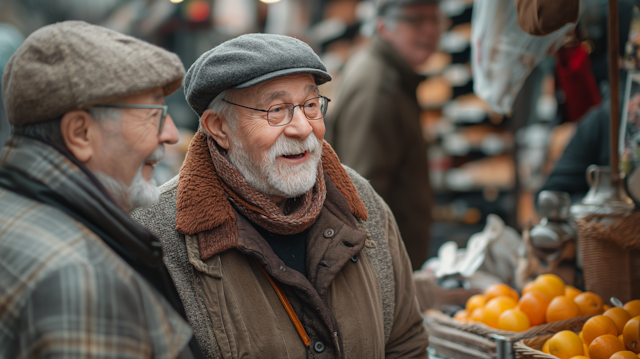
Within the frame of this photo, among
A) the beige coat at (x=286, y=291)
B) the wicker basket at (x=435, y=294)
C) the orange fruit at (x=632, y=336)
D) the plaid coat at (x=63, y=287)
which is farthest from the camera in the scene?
the wicker basket at (x=435, y=294)

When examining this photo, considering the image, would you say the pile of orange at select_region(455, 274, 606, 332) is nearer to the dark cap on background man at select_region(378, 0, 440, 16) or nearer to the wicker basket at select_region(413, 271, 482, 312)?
the wicker basket at select_region(413, 271, 482, 312)

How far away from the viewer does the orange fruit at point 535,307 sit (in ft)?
5.33

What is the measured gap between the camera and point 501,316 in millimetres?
1608

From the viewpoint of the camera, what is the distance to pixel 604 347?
1385 millimetres

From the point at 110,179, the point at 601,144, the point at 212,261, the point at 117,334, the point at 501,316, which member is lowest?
the point at 501,316

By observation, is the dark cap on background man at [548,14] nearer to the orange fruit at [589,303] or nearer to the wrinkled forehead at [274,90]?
the wrinkled forehead at [274,90]

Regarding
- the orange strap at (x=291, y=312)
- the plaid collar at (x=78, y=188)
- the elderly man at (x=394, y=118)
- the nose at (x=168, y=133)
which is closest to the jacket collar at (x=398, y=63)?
the elderly man at (x=394, y=118)

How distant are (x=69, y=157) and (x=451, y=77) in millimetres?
5594

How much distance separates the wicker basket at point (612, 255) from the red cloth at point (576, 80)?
1.20m

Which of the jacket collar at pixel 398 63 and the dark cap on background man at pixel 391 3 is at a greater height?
the dark cap on background man at pixel 391 3

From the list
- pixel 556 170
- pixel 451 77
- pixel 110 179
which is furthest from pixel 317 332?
pixel 451 77

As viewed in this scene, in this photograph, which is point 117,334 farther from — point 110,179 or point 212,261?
point 212,261

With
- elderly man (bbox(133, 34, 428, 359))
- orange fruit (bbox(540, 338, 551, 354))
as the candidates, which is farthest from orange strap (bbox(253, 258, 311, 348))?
orange fruit (bbox(540, 338, 551, 354))

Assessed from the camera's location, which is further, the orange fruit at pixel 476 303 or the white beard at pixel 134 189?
the orange fruit at pixel 476 303
